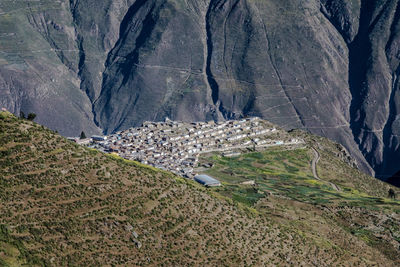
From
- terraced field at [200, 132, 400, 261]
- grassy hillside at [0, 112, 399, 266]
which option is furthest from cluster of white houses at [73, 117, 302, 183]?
grassy hillside at [0, 112, 399, 266]

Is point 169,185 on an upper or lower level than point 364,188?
upper

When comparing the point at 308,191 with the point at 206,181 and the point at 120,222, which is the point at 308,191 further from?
the point at 120,222

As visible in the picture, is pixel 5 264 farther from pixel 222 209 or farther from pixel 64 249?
pixel 222 209

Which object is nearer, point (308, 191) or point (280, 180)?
point (308, 191)

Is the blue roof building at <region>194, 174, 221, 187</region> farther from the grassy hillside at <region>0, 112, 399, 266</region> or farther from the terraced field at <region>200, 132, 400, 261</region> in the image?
the grassy hillside at <region>0, 112, 399, 266</region>

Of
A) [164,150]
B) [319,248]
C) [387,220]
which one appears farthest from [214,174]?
[319,248]

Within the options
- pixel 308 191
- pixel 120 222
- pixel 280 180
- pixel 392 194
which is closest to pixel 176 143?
pixel 280 180
